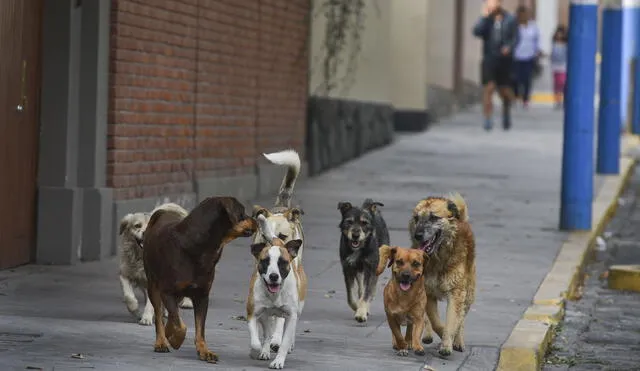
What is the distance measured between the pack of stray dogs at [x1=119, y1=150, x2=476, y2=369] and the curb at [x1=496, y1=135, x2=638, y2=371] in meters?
0.38

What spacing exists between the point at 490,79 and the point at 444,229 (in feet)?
63.8

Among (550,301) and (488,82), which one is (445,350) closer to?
(550,301)

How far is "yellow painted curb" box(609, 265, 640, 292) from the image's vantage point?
46.6ft

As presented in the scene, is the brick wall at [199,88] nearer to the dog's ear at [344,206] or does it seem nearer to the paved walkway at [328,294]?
the paved walkway at [328,294]

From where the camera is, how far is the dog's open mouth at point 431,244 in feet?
31.6

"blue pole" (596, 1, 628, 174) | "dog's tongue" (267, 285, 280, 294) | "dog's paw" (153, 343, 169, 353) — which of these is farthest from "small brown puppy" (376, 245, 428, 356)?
"blue pole" (596, 1, 628, 174)

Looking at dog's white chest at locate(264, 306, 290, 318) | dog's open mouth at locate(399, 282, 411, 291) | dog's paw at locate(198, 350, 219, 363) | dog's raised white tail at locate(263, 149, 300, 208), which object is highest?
dog's raised white tail at locate(263, 149, 300, 208)

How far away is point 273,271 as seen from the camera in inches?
343

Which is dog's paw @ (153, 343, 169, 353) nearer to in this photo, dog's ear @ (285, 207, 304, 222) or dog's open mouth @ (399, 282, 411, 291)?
dog's open mouth @ (399, 282, 411, 291)

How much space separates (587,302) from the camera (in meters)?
13.6

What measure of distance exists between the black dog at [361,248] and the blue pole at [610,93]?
1385cm

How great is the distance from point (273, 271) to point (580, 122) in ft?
30.2

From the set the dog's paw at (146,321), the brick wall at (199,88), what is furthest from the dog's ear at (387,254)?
the brick wall at (199,88)

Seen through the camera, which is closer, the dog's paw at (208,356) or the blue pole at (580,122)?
the dog's paw at (208,356)
